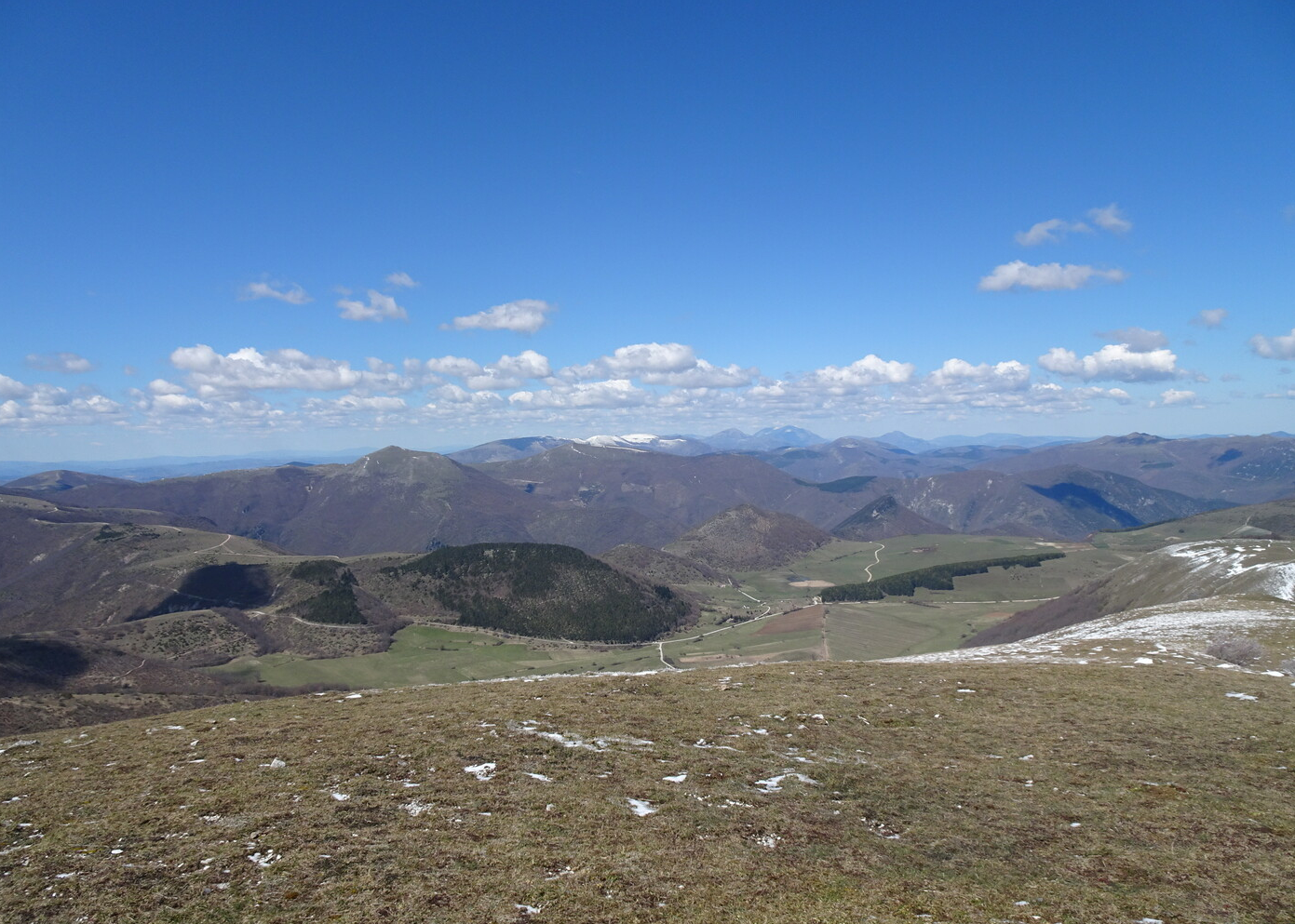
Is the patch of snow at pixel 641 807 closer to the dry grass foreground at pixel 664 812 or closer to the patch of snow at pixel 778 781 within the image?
the dry grass foreground at pixel 664 812

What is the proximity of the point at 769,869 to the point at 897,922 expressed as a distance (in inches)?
125

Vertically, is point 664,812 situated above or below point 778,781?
above

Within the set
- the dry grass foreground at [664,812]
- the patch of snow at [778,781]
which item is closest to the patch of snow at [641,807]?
the dry grass foreground at [664,812]

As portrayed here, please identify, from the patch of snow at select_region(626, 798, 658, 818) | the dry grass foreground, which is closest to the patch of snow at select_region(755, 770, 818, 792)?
the dry grass foreground

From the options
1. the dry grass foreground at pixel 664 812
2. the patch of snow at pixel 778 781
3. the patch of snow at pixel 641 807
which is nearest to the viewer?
the dry grass foreground at pixel 664 812

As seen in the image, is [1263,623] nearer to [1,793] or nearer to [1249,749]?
[1249,749]

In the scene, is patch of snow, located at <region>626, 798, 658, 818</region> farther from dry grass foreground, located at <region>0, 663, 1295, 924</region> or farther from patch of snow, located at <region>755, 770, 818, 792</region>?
patch of snow, located at <region>755, 770, 818, 792</region>

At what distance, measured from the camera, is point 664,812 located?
751 inches

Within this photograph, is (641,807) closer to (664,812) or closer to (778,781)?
(664,812)

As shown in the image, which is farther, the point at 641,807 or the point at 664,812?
the point at 641,807

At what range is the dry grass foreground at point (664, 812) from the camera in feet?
47.7

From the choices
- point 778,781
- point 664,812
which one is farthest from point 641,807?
point 778,781

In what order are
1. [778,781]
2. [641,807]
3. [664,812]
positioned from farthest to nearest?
[778,781], [641,807], [664,812]

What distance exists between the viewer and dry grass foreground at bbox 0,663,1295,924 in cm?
1455
